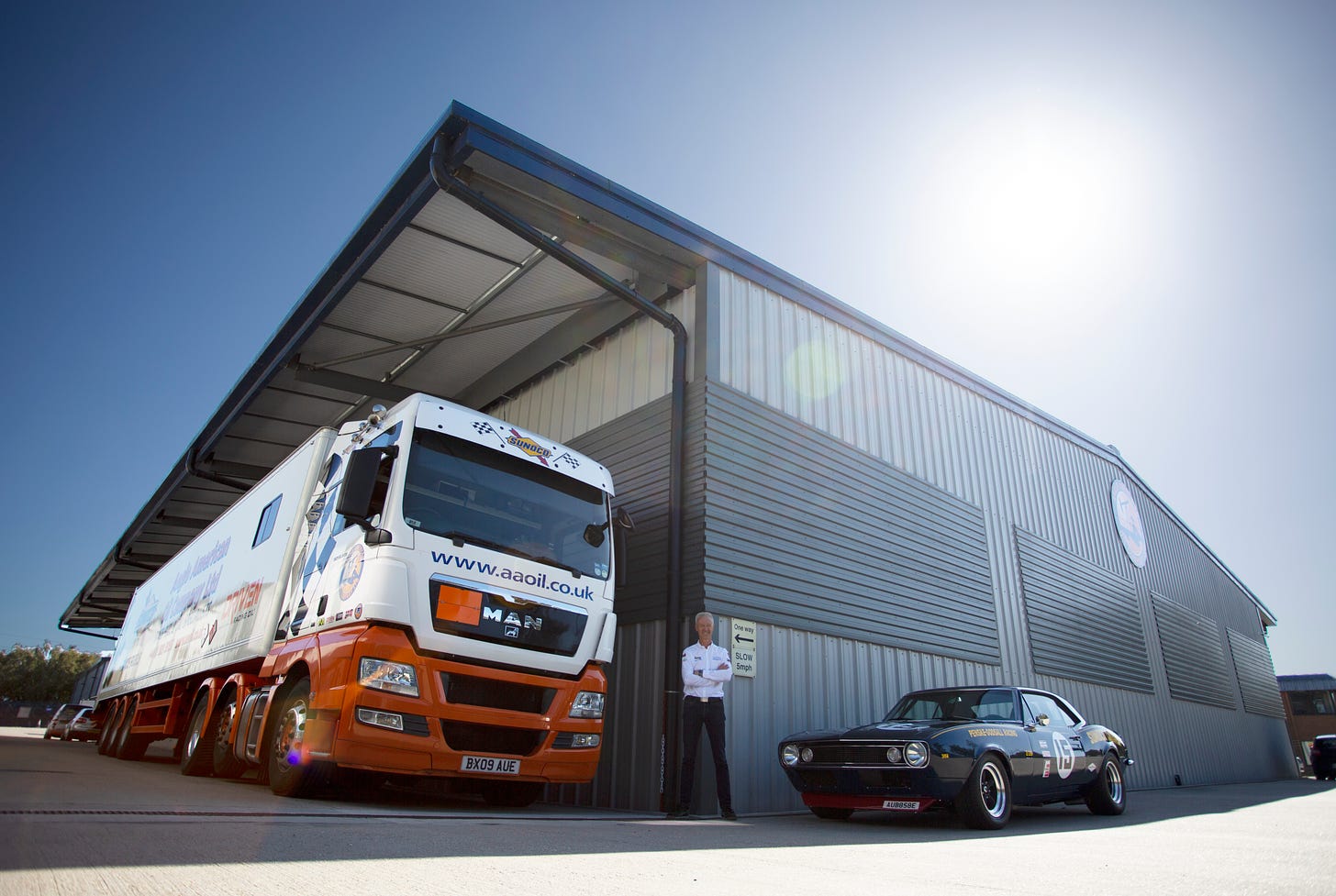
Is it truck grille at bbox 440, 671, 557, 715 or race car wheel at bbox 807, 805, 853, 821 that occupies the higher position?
truck grille at bbox 440, 671, 557, 715

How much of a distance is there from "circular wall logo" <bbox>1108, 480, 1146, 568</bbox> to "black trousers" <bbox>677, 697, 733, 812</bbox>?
1515cm

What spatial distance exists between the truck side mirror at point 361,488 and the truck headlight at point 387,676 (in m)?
1.01

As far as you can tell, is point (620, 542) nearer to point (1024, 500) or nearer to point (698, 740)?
point (698, 740)

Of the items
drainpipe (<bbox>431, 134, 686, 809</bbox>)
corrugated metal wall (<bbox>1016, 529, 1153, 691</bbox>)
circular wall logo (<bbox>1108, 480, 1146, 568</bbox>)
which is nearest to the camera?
drainpipe (<bbox>431, 134, 686, 809</bbox>)

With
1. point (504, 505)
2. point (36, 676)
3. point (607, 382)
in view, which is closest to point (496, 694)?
point (504, 505)

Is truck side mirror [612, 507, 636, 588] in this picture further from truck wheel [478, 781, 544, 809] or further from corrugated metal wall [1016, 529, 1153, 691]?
corrugated metal wall [1016, 529, 1153, 691]

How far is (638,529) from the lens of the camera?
31.1 ft

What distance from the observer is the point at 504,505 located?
6711 mm

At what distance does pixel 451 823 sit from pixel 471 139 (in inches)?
254

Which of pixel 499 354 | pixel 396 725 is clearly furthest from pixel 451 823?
pixel 499 354

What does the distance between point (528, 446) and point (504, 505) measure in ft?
2.17

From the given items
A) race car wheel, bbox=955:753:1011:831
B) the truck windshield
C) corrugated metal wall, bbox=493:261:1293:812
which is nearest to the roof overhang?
corrugated metal wall, bbox=493:261:1293:812

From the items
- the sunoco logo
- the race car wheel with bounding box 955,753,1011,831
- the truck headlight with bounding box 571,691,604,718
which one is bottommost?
the race car wheel with bounding box 955,753,1011,831

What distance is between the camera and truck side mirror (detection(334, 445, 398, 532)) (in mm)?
5910
